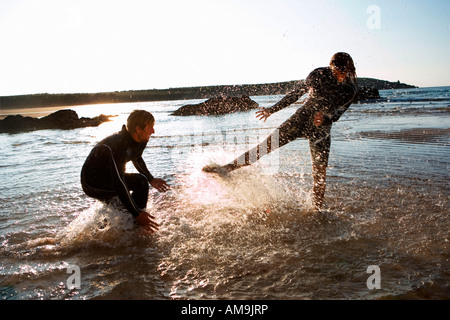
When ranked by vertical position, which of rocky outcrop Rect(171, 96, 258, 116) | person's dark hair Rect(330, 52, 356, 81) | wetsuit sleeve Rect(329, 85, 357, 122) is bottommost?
wetsuit sleeve Rect(329, 85, 357, 122)

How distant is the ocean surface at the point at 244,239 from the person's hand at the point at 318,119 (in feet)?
3.86

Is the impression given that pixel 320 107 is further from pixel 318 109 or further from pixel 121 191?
pixel 121 191

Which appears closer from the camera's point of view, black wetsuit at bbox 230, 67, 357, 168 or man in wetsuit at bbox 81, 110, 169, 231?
man in wetsuit at bbox 81, 110, 169, 231

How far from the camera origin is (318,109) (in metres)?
3.99

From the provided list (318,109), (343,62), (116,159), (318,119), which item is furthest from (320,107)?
(116,159)

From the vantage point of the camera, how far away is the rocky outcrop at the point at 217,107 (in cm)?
2928

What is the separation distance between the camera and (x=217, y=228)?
12.0 feet

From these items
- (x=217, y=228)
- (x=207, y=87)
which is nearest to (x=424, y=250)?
(x=217, y=228)

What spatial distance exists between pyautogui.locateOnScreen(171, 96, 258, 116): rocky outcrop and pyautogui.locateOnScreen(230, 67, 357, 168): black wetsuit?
2502cm

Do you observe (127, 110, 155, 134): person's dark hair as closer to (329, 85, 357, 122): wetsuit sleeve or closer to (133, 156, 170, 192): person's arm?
(133, 156, 170, 192): person's arm

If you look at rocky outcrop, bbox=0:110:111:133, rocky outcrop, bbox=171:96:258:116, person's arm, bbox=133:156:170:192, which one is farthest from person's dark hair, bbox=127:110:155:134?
rocky outcrop, bbox=171:96:258:116

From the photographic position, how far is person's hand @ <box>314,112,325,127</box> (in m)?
3.90
